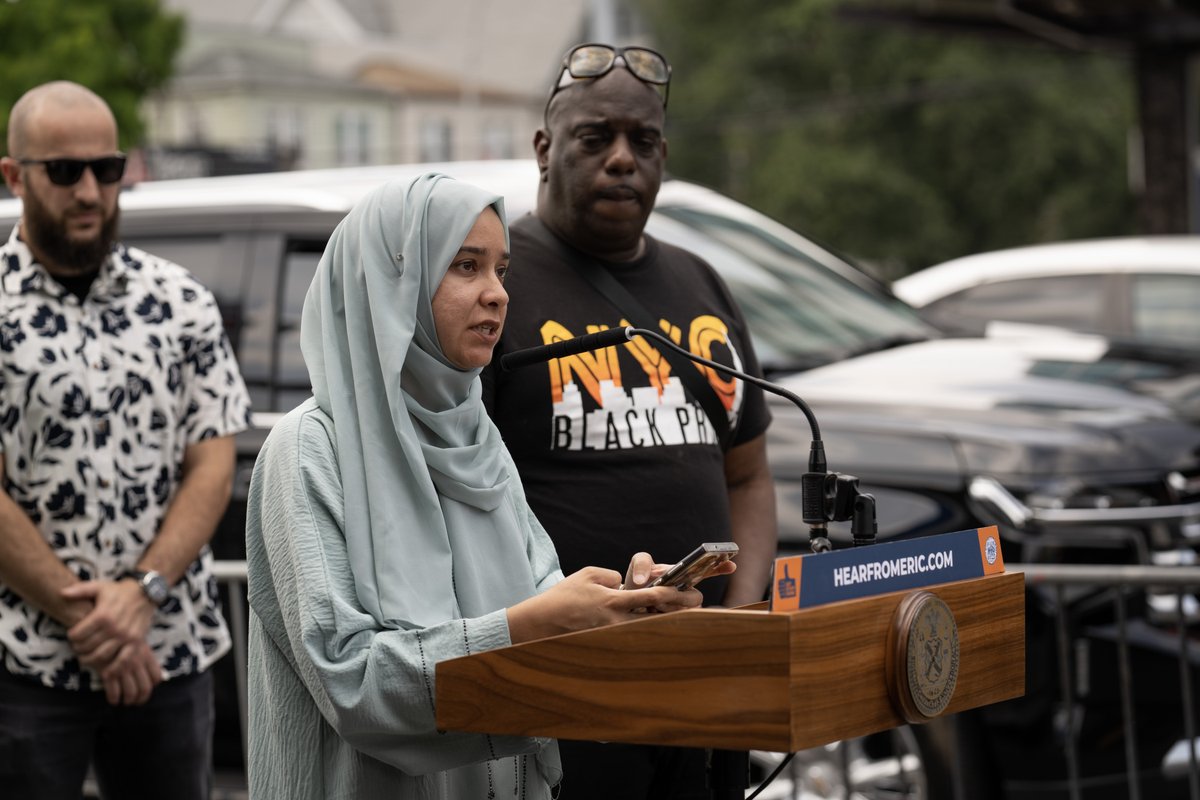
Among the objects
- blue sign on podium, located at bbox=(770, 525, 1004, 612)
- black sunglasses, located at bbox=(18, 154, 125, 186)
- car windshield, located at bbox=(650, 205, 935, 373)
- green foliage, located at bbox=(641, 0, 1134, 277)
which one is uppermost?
black sunglasses, located at bbox=(18, 154, 125, 186)

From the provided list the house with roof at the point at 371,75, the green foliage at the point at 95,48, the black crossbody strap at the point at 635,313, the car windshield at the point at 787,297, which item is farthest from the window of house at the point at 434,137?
the black crossbody strap at the point at 635,313

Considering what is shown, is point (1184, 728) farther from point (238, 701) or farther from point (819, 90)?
point (819, 90)

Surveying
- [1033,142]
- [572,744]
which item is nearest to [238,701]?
[572,744]

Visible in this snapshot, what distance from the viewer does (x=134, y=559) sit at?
4.25 meters

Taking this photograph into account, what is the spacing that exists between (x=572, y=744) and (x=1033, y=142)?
4288 cm

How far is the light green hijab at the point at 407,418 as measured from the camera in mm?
2729

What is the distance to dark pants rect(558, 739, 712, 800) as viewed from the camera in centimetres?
348

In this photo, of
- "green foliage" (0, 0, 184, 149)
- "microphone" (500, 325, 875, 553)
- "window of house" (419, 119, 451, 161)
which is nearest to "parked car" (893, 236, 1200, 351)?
"microphone" (500, 325, 875, 553)

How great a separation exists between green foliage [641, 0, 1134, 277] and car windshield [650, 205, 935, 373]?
36040 millimetres

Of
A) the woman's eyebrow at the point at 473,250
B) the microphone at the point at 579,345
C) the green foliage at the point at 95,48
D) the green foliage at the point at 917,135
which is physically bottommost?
the green foliage at the point at 917,135

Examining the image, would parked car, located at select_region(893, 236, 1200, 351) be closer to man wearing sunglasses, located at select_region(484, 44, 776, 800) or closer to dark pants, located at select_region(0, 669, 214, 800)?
man wearing sunglasses, located at select_region(484, 44, 776, 800)

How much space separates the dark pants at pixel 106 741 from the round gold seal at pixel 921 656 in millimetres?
2288

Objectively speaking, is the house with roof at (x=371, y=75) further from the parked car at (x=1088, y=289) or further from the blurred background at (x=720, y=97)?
the parked car at (x=1088, y=289)

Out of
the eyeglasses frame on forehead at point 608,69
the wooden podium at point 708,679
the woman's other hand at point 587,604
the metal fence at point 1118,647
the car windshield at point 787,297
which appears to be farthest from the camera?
the car windshield at point 787,297
